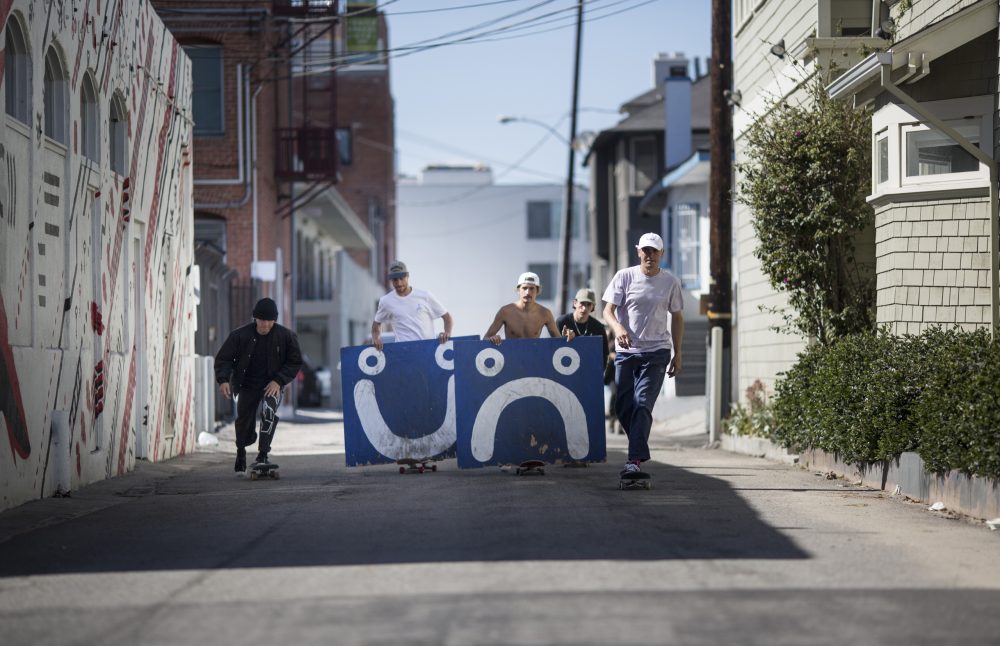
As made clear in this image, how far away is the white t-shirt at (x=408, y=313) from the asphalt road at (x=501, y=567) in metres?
2.89

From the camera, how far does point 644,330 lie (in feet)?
38.7

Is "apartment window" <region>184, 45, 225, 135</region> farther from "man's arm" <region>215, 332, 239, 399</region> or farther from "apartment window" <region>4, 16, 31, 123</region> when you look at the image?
"apartment window" <region>4, 16, 31, 123</region>

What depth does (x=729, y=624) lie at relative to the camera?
5.80 meters

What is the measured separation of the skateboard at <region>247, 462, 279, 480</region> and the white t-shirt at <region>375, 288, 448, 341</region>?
5.98 feet

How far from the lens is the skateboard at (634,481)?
11.2 m

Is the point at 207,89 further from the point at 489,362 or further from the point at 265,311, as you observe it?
the point at 489,362

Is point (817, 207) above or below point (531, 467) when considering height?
above

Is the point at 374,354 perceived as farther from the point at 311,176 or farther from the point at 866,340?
the point at 311,176

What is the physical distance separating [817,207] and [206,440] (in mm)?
9216

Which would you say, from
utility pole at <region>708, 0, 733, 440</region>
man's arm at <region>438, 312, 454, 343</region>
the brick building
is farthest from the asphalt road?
the brick building

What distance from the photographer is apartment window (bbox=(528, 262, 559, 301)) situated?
88188mm

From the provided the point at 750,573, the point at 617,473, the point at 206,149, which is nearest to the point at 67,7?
the point at 617,473

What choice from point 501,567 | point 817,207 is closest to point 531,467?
point 817,207

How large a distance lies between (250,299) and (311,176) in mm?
6683
